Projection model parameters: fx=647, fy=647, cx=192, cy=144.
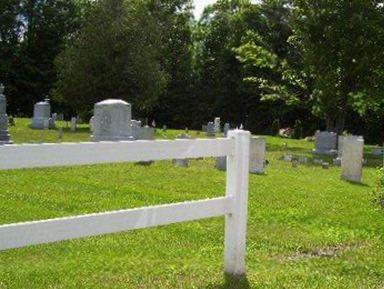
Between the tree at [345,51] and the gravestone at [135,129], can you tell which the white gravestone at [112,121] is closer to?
the gravestone at [135,129]

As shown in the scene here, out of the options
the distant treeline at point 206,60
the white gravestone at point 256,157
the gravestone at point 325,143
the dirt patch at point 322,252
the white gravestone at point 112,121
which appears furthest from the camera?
the distant treeline at point 206,60

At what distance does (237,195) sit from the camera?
546cm

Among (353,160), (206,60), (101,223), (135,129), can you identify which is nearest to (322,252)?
(101,223)

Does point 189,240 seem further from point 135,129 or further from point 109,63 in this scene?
point 109,63

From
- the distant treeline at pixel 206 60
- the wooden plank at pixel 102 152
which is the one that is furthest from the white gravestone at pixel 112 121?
the wooden plank at pixel 102 152

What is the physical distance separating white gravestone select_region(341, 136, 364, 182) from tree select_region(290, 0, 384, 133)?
14015 millimetres

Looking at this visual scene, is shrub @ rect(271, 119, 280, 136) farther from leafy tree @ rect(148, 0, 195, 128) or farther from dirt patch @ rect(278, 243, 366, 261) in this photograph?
dirt patch @ rect(278, 243, 366, 261)

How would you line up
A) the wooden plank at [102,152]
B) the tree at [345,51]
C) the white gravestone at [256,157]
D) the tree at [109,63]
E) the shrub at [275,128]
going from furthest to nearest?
the shrub at [275,128] → the tree at [109,63] → the tree at [345,51] → the white gravestone at [256,157] → the wooden plank at [102,152]

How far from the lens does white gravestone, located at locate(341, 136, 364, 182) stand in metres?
16.2

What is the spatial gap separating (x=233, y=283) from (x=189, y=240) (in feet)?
6.39

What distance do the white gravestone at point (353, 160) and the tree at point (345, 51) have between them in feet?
46.0

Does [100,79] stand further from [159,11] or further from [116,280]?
[116,280]

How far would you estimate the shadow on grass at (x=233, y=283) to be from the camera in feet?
17.1

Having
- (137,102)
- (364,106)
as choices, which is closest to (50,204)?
(364,106)
